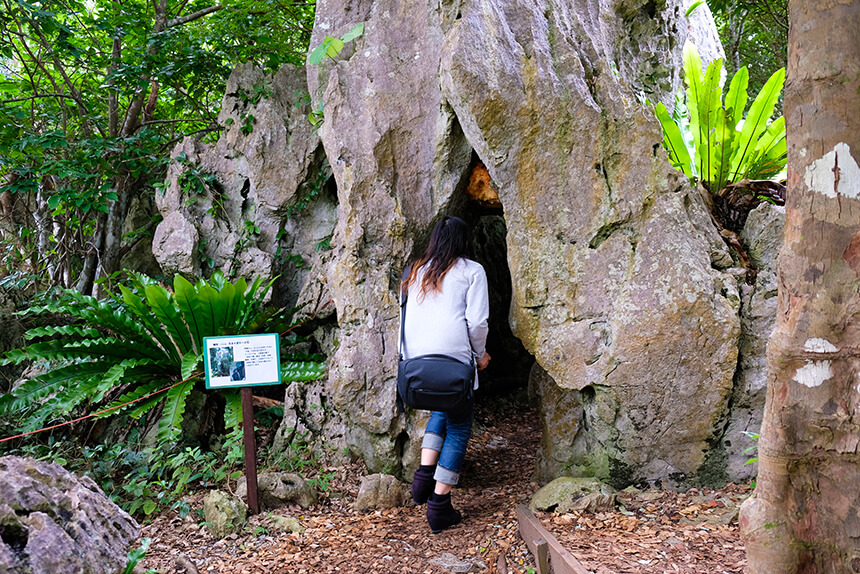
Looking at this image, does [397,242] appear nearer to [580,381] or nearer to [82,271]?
[580,381]

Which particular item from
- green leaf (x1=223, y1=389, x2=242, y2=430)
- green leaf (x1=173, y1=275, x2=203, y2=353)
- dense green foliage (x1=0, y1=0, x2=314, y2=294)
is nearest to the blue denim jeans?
green leaf (x1=223, y1=389, x2=242, y2=430)

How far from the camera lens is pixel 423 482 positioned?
3.46m

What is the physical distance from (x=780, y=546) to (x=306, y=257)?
4745mm

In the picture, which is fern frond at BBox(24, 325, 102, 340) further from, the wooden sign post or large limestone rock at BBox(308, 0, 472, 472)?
large limestone rock at BBox(308, 0, 472, 472)

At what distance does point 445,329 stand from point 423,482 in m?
0.95

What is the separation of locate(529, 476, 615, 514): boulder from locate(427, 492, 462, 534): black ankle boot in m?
0.48

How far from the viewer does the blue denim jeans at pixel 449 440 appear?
130 inches

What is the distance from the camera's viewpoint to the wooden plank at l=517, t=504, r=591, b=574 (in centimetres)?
238

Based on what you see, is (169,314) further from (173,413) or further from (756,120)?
(756,120)

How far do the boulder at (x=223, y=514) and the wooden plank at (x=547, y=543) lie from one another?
1.62 metres

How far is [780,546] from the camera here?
1.78 m

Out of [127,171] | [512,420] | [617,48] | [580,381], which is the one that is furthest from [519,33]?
[127,171]

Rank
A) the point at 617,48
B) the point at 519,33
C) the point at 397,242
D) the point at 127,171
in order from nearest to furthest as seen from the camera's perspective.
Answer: the point at 519,33 < the point at 397,242 < the point at 617,48 < the point at 127,171

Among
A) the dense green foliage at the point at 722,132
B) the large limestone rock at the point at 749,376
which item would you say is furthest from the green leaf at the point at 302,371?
the dense green foliage at the point at 722,132
